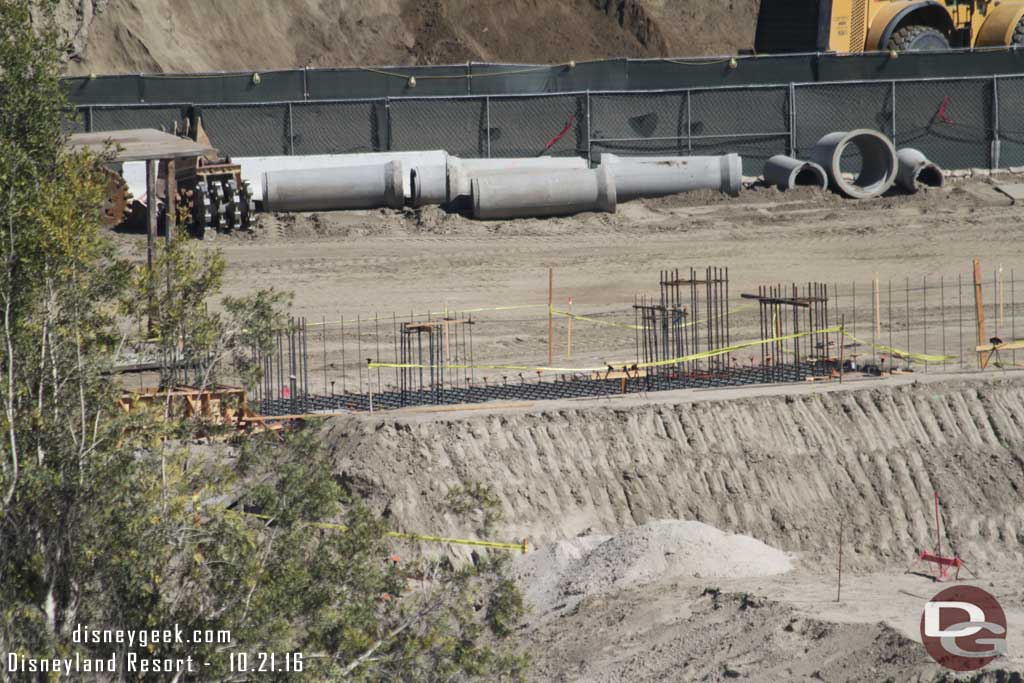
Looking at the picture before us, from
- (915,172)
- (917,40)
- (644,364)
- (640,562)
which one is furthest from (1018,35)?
(640,562)

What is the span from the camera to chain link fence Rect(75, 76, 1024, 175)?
97.8 ft

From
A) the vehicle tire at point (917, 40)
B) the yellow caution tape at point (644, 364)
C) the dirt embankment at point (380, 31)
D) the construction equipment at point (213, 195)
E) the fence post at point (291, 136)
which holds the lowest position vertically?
the yellow caution tape at point (644, 364)

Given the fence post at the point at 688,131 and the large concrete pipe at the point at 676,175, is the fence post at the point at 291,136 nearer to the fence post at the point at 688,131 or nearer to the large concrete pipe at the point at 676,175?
the large concrete pipe at the point at 676,175

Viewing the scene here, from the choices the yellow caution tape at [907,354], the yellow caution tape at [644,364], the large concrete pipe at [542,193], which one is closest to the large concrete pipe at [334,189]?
the large concrete pipe at [542,193]

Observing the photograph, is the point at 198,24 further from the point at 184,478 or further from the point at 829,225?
the point at 184,478

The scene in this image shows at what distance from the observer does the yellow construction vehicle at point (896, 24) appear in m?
32.9

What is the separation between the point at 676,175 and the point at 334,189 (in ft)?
21.8

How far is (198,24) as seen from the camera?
4331cm

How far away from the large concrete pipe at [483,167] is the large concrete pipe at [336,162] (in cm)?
27

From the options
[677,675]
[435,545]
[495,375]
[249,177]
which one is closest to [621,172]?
[249,177]

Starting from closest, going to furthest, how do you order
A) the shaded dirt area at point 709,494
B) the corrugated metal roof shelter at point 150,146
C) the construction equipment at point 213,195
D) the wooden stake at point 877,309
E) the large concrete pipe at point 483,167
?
the shaded dirt area at point 709,494 → the corrugated metal roof shelter at point 150,146 → the wooden stake at point 877,309 → the construction equipment at point 213,195 → the large concrete pipe at point 483,167

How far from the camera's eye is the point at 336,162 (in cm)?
2866

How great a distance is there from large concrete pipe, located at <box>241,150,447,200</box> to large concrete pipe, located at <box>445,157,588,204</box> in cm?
27

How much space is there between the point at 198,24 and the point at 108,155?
34065 mm
